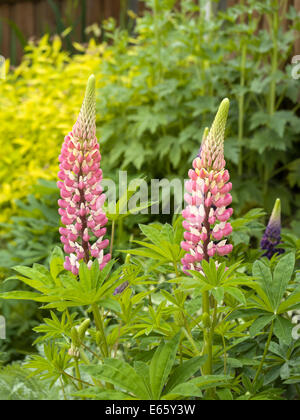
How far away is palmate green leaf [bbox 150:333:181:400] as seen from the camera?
82 centimetres

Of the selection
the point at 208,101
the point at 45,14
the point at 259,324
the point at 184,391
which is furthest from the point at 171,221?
the point at 45,14

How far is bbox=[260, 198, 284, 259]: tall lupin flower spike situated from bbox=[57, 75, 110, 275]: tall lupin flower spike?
1.60 ft

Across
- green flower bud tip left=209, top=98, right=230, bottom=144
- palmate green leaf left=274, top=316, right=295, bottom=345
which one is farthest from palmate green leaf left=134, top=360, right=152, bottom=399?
green flower bud tip left=209, top=98, right=230, bottom=144

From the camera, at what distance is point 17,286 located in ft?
8.40

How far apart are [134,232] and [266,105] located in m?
1.13

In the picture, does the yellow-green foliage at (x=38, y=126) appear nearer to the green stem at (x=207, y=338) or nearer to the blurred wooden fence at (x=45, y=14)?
the blurred wooden fence at (x=45, y=14)

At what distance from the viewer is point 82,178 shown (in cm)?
98

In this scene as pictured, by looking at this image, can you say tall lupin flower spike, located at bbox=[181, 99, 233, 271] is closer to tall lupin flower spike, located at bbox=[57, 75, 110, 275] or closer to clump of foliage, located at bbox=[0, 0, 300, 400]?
clump of foliage, located at bbox=[0, 0, 300, 400]

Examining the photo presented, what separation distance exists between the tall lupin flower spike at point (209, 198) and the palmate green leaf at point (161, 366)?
6.8 inches

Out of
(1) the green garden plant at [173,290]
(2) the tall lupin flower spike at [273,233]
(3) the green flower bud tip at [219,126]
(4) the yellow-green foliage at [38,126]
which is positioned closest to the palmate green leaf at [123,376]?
(1) the green garden plant at [173,290]

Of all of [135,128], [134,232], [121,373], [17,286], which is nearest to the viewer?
[121,373]

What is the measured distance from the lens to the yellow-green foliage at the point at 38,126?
3111 mm
